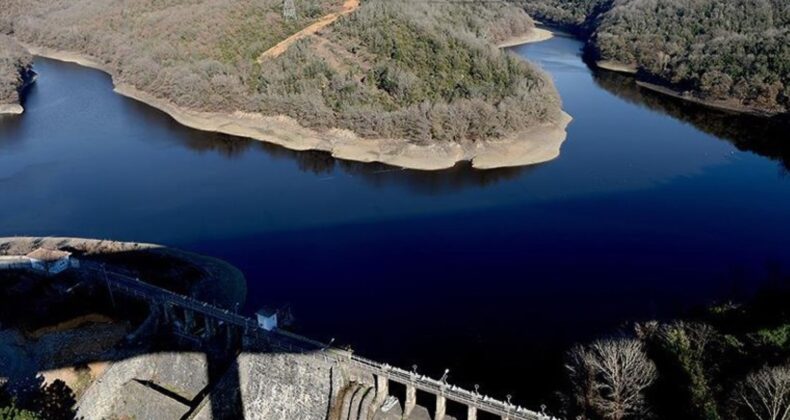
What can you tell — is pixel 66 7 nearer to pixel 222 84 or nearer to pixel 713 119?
pixel 222 84

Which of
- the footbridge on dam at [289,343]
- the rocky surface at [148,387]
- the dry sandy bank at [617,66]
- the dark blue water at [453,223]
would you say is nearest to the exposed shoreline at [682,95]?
the dry sandy bank at [617,66]

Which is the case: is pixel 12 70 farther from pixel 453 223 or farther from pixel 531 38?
Result: pixel 531 38

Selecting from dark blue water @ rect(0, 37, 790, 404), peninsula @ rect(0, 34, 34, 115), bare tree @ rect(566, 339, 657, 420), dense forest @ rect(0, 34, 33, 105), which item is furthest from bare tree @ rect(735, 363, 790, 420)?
dense forest @ rect(0, 34, 33, 105)

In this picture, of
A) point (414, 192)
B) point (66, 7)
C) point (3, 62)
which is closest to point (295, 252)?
point (414, 192)

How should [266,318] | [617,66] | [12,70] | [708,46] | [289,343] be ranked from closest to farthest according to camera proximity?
1. [289,343]
2. [266,318]
3. [12,70]
4. [708,46]
5. [617,66]

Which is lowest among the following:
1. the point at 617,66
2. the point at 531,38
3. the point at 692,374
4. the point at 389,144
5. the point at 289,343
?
the point at 289,343

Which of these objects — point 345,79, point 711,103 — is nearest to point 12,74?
point 345,79
